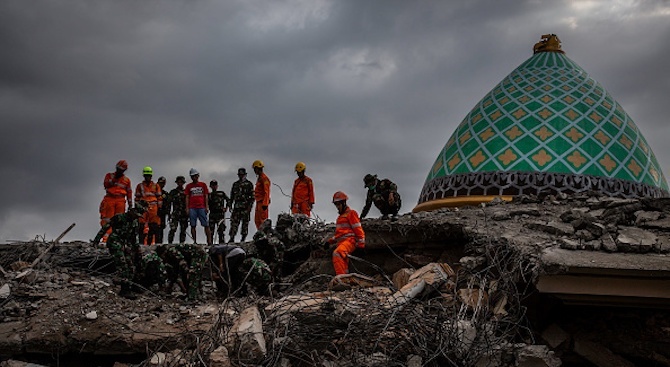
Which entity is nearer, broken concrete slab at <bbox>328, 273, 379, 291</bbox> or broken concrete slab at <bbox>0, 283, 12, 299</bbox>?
broken concrete slab at <bbox>328, 273, 379, 291</bbox>

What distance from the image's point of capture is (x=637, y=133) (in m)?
12.2

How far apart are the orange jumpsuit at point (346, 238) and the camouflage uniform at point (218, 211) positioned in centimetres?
350

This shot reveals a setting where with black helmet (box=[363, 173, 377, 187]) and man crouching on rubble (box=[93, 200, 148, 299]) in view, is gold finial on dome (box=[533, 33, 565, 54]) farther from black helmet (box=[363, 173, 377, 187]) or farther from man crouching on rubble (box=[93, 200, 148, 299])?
man crouching on rubble (box=[93, 200, 148, 299])

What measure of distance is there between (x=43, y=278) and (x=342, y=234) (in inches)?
148

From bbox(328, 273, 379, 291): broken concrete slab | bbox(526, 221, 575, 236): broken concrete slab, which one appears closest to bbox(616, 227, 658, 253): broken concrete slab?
bbox(526, 221, 575, 236): broken concrete slab

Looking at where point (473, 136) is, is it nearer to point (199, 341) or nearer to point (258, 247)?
point (258, 247)

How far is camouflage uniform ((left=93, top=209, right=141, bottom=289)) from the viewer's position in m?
8.41

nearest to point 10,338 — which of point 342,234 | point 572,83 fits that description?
point 342,234

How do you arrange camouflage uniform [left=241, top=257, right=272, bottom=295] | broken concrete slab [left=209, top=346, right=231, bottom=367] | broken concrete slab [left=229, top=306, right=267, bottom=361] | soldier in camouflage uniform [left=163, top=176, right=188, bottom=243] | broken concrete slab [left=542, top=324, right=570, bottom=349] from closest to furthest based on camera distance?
broken concrete slab [left=209, top=346, right=231, bottom=367], broken concrete slab [left=229, top=306, right=267, bottom=361], broken concrete slab [left=542, top=324, right=570, bottom=349], camouflage uniform [left=241, top=257, right=272, bottom=295], soldier in camouflage uniform [left=163, top=176, right=188, bottom=243]

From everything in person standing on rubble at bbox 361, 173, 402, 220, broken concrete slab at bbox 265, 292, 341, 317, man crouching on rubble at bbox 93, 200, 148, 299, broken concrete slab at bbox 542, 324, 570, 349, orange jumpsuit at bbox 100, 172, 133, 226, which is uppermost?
orange jumpsuit at bbox 100, 172, 133, 226

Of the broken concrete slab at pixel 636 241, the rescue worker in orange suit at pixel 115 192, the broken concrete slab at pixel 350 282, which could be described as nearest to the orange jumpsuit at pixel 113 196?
the rescue worker in orange suit at pixel 115 192

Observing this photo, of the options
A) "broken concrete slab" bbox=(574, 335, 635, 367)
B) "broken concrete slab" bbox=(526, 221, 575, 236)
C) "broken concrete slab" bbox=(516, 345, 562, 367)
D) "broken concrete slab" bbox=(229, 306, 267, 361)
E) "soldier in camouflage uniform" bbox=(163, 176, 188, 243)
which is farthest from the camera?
"soldier in camouflage uniform" bbox=(163, 176, 188, 243)

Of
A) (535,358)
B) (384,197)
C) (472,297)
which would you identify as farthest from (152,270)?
(535,358)

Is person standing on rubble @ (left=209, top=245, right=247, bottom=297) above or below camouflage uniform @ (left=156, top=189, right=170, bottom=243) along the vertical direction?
below
